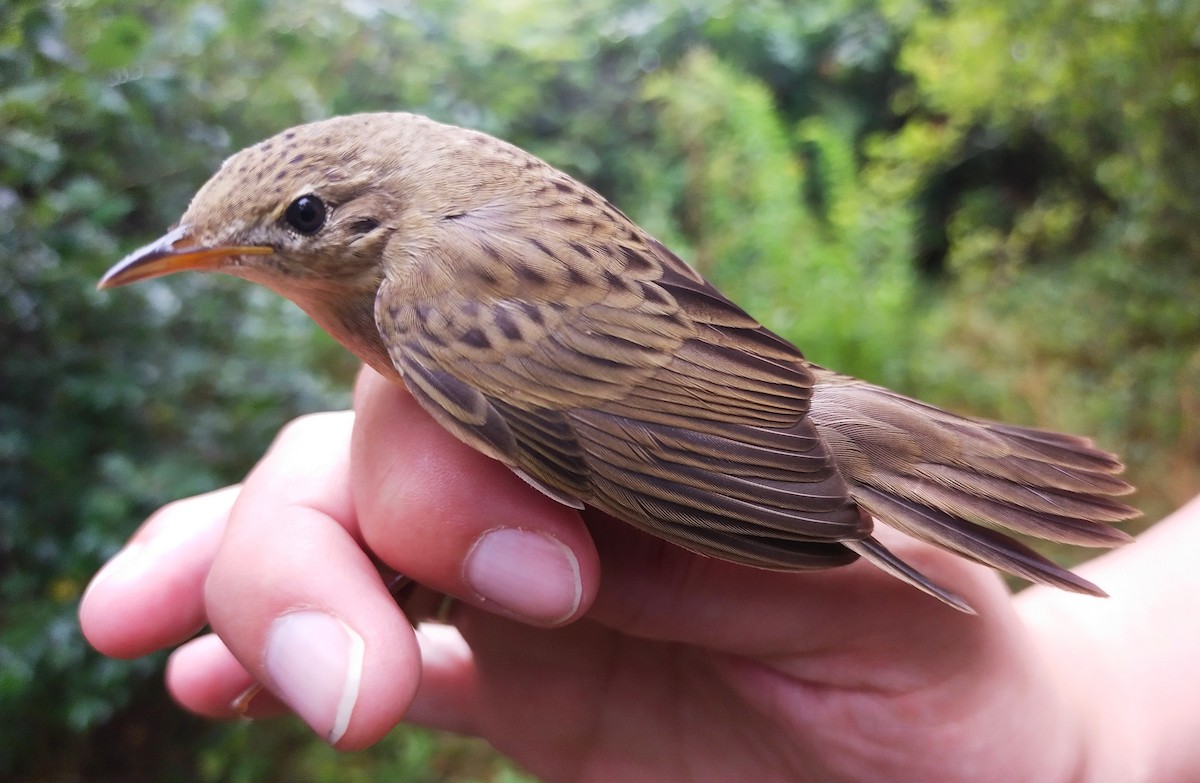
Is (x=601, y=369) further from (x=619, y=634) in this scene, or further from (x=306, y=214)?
(x=619, y=634)

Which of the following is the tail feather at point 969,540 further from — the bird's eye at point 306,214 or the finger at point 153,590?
the finger at point 153,590

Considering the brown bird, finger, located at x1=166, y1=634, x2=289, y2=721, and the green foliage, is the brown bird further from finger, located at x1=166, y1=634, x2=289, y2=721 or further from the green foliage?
the green foliage

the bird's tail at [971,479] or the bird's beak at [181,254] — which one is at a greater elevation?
the bird's tail at [971,479]

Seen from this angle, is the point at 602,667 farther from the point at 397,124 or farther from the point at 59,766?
the point at 59,766

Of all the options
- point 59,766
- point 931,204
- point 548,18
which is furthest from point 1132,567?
point 931,204

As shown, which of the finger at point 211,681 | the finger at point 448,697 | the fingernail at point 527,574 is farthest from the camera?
the finger at point 448,697

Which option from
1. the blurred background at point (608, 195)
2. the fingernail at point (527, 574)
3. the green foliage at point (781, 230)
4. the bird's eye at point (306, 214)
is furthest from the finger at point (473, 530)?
the green foliage at point (781, 230)

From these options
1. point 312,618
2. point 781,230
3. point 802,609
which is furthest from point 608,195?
point 312,618
